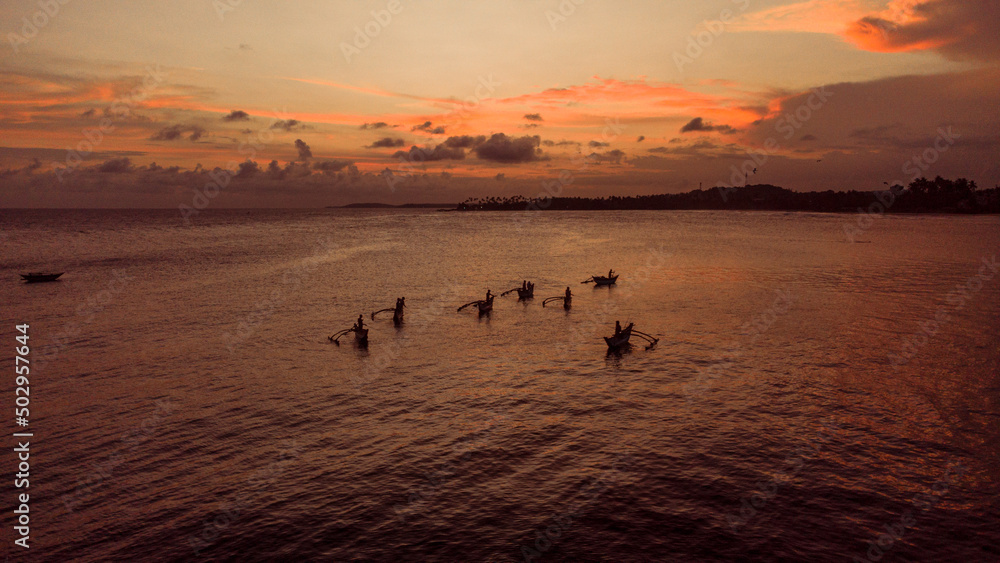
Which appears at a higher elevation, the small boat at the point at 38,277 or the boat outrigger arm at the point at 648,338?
the small boat at the point at 38,277

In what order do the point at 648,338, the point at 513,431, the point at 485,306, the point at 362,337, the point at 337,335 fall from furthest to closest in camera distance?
the point at 485,306, the point at 337,335, the point at 648,338, the point at 362,337, the point at 513,431

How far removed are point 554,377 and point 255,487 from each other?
53.4ft

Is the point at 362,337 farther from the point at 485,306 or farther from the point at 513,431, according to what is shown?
the point at 513,431

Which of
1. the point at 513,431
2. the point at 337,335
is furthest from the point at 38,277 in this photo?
the point at 513,431

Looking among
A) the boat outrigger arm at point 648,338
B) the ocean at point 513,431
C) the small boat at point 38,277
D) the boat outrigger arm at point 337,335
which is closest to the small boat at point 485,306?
the ocean at point 513,431

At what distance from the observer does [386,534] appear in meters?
15.7

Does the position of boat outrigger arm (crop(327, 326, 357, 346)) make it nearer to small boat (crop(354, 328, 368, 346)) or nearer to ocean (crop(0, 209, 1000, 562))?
small boat (crop(354, 328, 368, 346))

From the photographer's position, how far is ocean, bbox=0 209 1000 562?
51.3 feet

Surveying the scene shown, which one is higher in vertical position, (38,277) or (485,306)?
(38,277)

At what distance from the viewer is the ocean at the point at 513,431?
15641 millimetres

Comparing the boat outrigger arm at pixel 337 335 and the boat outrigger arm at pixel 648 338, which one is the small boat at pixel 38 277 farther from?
the boat outrigger arm at pixel 648 338

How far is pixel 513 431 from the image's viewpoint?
22656 millimetres

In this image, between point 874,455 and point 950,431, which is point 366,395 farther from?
point 950,431

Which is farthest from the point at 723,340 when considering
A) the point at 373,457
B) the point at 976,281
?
the point at 976,281
